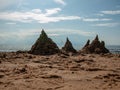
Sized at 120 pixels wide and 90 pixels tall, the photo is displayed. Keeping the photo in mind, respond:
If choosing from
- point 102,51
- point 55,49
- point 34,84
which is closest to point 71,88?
point 34,84

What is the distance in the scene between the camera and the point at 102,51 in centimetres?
3741

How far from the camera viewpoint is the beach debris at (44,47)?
103ft

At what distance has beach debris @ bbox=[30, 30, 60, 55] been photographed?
103ft

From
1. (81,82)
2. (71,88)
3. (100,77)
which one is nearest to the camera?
(71,88)

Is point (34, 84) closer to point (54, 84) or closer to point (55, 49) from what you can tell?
point (54, 84)

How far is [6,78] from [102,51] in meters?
26.0

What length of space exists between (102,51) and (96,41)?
6.20ft

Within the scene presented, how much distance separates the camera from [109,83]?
11945 mm

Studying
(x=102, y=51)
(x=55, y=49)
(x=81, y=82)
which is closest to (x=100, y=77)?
(x=81, y=82)

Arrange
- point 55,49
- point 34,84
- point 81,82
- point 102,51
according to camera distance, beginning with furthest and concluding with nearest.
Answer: point 102,51
point 55,49
point 81,82
point 34,84

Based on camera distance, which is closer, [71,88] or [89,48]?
[71,88]

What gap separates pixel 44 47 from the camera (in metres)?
31.7

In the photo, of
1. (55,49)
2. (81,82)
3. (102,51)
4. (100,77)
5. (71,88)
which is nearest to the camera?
(71,88)

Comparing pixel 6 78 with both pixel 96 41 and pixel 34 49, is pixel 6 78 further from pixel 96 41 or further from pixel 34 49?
pixel 96 41
